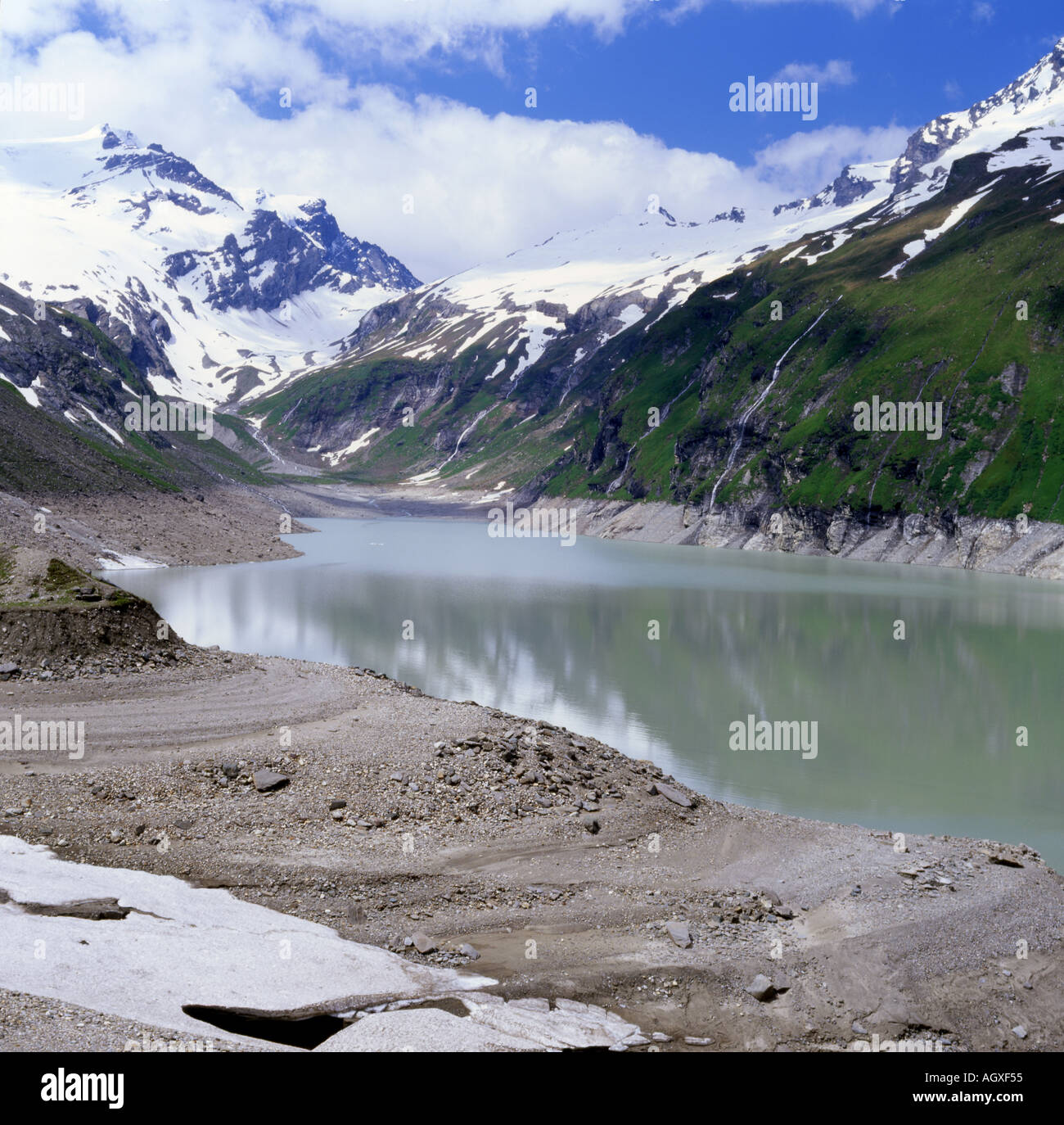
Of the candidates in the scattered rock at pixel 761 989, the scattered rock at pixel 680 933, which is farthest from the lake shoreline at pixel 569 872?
the scattered rock at pixel 761 989

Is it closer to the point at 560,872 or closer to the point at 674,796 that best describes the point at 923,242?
the point at 674,796

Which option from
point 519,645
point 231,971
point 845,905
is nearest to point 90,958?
point 231,971

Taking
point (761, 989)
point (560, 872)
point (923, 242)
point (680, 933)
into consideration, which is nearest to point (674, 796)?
point (560, 872)

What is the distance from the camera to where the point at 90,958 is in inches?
533

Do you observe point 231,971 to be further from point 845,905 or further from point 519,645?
Answer: point 519,645

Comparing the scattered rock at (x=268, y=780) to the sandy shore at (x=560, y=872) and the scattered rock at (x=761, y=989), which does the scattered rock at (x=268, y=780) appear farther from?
the scattered rock at (x=761, y=989)

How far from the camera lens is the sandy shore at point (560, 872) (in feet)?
50.2

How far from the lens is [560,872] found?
2023cm

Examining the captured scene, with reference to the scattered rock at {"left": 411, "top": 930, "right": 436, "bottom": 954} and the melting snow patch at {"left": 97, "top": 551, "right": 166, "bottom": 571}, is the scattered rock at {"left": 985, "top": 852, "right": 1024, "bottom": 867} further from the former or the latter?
the melting snow patch at {"left": 97, "top": 551, "right": 166, "bottom": 571}

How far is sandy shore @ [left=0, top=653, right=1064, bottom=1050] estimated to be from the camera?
15.3m

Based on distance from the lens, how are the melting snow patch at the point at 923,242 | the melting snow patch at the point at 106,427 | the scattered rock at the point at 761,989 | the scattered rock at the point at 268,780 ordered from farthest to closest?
the melting snow patch at the point at 923,242, the melting snow patch at the point at 106,427, the scattered rock at the point at 268,780, the scattered rock at the point at 761,989

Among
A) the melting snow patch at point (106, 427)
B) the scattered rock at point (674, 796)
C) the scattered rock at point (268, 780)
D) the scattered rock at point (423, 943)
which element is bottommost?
the scattered rock at point (423, 943)
